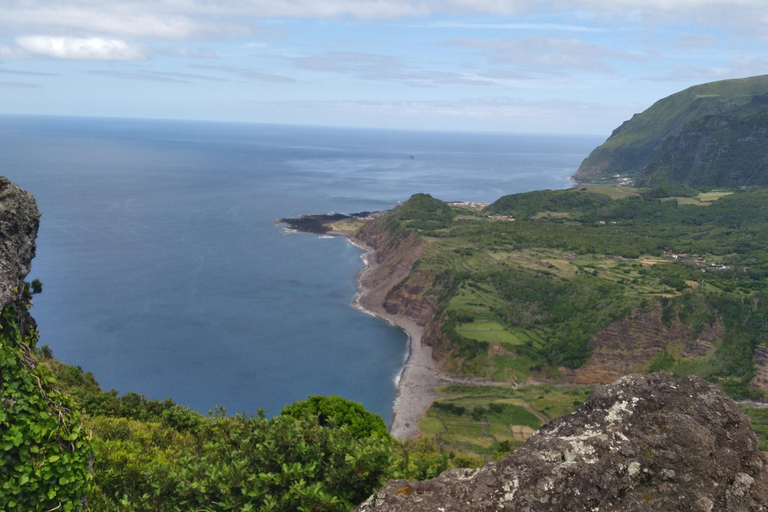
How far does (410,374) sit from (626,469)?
7120 cm

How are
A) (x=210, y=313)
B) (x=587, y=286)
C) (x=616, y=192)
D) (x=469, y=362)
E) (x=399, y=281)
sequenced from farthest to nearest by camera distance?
Result: (x=616, y=192), (x=399, y=281), (x=210, y=313), (x=587, y=286), (x=469, y=362)

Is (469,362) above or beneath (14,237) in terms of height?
beneath

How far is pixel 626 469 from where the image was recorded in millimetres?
9688

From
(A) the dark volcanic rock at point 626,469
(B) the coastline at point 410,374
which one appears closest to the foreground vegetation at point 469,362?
(B) the coastline at point 410,374

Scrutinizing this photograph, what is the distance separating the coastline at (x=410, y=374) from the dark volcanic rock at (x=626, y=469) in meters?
51.7

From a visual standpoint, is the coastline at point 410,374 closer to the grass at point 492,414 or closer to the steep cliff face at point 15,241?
the grass at point 492,414

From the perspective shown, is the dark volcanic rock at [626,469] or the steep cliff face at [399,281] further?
the steep cliff face at [399,281]

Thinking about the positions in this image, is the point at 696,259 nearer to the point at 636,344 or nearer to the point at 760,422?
the point at 636,344

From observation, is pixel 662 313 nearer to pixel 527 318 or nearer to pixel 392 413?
pixel 527 318

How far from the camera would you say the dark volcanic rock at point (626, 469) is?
366 inches

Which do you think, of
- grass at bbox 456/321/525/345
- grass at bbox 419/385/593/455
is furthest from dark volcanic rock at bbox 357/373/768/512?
grass at bbox 456/321/525/345

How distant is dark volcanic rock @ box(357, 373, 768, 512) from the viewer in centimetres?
930

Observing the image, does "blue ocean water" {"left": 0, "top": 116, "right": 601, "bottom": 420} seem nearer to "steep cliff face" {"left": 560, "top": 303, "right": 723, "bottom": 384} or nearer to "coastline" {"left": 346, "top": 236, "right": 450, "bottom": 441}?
"coastline" {"left": 346, "top": 236, "right": 450, "bottom": 441}

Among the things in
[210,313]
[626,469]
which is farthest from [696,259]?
[626,469]
